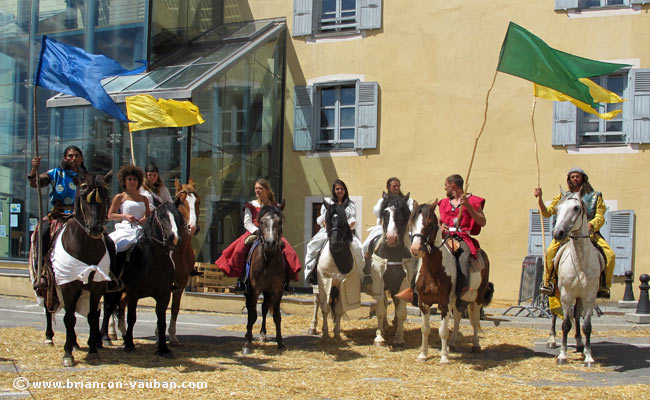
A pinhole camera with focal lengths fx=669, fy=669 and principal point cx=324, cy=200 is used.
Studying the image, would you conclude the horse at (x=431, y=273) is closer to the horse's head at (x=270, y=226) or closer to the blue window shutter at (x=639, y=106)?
the horse's head at (x=270, y=226)

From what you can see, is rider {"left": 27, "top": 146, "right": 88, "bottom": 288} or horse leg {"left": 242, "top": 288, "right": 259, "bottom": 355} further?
horse leg {"left": 242, "top": 288, "right": 259, "bottom": 355}

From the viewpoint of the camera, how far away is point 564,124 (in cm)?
1620

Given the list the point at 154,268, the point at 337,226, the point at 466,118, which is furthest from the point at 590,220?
the point at 466,118

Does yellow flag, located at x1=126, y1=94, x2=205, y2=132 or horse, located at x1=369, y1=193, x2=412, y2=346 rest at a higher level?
yellow flag, located at x1=126, y1=94, x2=205, y2=132

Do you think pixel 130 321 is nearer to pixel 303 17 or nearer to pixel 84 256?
pixel 84 256

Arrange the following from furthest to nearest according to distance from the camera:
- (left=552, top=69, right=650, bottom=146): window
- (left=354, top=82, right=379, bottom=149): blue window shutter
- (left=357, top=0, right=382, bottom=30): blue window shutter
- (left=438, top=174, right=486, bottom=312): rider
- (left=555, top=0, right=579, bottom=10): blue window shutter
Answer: (left=357, top=0, right=382, bottom=30): blue window shutter < (left=354, top=82, right=379, bottom=149): blue window shutter < (left=555, top=0, right=579, bottom=10): blue window shutter < (left=552, top=69, right=650, bottom=146): window < (left=438, top=174, right=486, bottom=312): rider

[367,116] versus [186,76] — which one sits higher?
[186,76]

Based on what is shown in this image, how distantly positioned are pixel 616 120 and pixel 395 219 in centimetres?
968

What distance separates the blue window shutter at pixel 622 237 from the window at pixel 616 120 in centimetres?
173

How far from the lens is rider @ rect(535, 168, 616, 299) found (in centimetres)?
884

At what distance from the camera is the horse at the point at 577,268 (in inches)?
328

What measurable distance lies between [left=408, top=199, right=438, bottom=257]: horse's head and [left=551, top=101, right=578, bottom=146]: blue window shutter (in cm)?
918

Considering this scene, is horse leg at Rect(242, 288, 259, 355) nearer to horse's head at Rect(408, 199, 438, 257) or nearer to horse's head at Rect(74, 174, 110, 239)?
horse's head at Rect(74, 174, 110, 239)

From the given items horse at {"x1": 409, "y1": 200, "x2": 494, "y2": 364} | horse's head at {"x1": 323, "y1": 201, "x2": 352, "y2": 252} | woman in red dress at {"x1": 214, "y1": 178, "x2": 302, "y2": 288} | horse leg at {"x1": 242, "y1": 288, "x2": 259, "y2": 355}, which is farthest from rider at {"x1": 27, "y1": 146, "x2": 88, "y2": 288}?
horse at {"x1": 409, "y1": 200, "x2": 494, "y2": 364}
